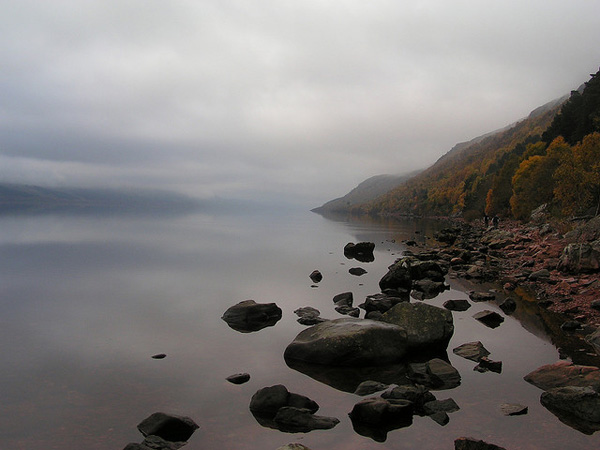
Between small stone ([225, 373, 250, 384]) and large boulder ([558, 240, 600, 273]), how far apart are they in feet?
84.8

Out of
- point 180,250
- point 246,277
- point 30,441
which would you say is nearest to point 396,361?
point 30,441

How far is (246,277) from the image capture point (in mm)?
40156

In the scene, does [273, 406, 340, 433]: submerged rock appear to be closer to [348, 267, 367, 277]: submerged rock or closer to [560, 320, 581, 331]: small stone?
[560, 320, 581, 331]: small stone

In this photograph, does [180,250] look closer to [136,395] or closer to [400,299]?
[400,299]

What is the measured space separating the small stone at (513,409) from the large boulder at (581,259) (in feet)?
68.6

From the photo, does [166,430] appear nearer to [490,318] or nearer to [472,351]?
[472,351]

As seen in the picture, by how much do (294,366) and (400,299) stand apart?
41.4ft

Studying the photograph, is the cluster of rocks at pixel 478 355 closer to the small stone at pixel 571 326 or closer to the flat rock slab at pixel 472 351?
the flat rock slab at pixel 472 351

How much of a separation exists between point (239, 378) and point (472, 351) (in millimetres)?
9900

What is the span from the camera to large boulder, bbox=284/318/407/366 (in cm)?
1599

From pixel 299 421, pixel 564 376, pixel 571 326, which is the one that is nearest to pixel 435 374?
pixel 564 376

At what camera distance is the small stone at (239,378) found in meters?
14.8

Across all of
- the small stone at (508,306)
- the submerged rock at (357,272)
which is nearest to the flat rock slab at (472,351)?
the small stone at (508,306)

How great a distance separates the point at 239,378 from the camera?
14.9 meters
